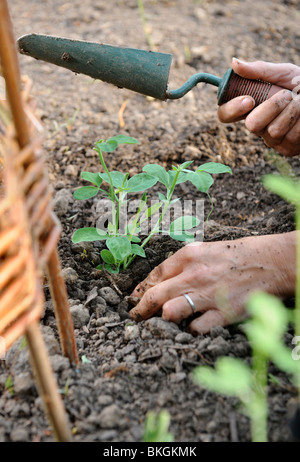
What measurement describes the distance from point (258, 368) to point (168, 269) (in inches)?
16.7

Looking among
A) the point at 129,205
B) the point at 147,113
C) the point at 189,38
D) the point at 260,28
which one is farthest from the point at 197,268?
the point at 260,28

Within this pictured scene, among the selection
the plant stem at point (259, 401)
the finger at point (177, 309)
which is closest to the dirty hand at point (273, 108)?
the finger at point (177, 309)

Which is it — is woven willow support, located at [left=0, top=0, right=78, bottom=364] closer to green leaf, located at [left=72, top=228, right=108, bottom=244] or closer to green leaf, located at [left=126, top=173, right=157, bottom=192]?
green leaf, located at [left=72, top=228, right=108, bottom=244]

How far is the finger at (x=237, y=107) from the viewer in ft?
5.25

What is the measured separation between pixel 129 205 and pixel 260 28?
2.14 meters

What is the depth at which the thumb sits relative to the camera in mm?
1608

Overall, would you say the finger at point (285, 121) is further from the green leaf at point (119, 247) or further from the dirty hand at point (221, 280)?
the green leaf at point (119, 247)

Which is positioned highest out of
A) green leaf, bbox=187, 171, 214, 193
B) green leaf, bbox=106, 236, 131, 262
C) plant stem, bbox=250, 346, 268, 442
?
green leaf, bbox=187, 171, 214, 193

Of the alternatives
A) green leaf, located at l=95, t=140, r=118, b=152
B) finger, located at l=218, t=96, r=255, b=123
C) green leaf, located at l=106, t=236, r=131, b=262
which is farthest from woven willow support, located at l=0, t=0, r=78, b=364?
finger, located at l=218, t=96, r=255, b=123

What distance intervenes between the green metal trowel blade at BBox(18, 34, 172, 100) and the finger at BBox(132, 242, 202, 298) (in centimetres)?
56

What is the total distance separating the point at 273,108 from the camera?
160 centimetres

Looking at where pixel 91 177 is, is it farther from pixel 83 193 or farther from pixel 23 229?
pixel 23 229

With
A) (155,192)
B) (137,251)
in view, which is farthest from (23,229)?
(155,192)

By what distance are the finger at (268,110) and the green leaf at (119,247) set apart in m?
0.71
